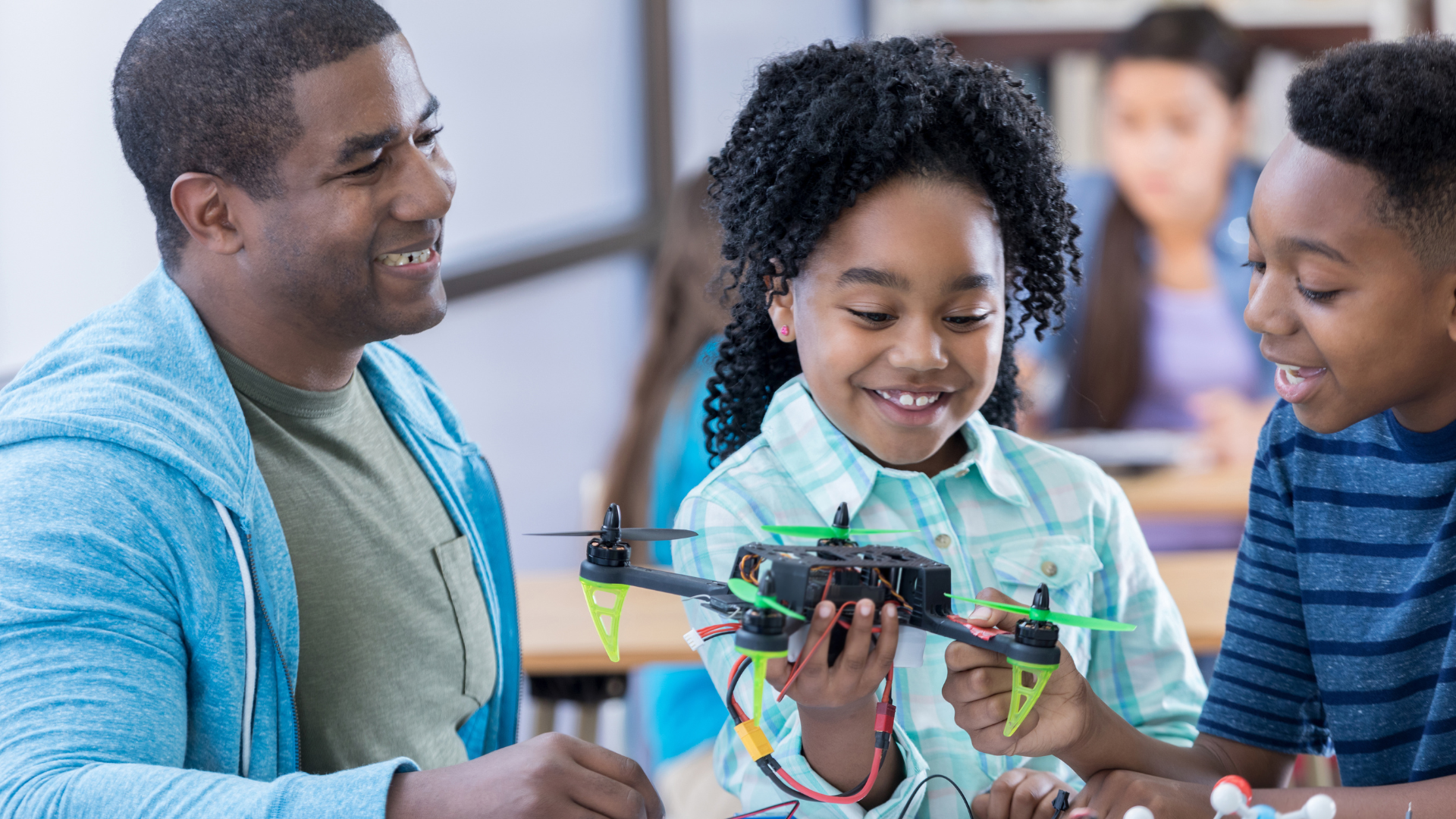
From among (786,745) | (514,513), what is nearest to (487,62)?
(514,513)

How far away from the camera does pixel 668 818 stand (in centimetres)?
204

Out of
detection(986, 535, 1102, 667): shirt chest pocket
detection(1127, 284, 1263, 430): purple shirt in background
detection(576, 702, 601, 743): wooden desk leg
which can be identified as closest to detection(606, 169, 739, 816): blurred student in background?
detection(576, 702, 601, 743): wooden desk leg

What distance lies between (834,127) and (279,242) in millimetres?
568

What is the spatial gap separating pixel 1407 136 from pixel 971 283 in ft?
1.20

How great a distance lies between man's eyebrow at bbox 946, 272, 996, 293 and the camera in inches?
44.3

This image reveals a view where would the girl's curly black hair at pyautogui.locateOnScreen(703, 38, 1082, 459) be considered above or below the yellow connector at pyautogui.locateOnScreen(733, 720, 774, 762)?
above

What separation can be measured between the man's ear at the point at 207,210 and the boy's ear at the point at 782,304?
54 centimetres

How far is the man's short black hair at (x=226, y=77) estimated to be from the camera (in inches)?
48.4

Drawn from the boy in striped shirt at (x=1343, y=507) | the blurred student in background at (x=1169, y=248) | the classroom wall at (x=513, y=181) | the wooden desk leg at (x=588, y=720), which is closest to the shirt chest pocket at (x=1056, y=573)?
the boy in striped shirt at (x=1343, y=507)

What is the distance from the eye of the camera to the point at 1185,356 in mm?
3824

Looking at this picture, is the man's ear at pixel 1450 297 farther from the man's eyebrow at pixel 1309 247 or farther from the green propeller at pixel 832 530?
the green propeller at pixel 832 530

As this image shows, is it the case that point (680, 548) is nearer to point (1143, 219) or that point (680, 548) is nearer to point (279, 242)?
point (279, 242)

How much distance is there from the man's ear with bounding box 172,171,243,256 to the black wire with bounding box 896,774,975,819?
0.85 meters

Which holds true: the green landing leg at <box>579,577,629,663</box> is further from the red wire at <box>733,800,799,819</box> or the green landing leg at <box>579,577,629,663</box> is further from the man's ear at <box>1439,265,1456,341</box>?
the man's ear at <box>1439,265,1456,341</box>
